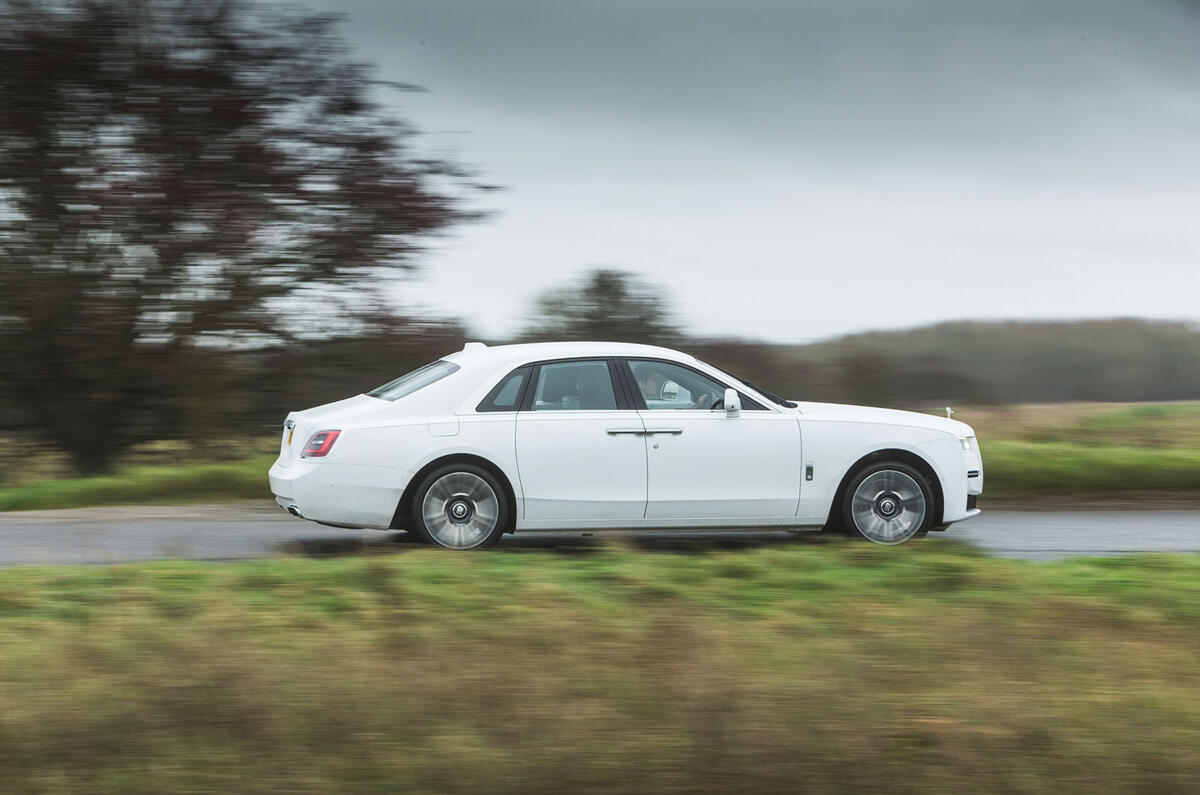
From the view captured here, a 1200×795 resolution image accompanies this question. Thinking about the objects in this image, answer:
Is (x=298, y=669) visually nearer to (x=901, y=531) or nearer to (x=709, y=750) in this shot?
(x=709, y=750)

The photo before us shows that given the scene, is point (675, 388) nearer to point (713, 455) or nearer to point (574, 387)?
point (713, 455)

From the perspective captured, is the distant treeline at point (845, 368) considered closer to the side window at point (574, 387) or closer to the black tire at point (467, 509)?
the side window at point (574, 387)

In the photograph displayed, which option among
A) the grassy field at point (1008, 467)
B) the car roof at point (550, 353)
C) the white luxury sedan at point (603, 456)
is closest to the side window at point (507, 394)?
the white luxury sedan at point (603, 456)

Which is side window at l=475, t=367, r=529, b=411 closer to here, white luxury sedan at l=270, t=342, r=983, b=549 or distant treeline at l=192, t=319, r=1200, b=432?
white luxury sedan at l=270, t=342, r=983, b=549

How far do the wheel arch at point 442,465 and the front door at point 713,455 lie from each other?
96 cm

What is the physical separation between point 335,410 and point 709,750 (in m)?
5.32

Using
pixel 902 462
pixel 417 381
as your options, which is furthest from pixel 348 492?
pixel 902 462

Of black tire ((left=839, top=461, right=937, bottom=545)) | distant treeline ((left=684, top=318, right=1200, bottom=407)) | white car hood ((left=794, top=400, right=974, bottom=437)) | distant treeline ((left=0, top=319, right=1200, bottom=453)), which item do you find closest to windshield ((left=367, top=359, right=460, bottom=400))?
white car hood ((left=794, top=400, right=974, bottom=437))

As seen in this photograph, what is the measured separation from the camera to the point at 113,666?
17.9 ft

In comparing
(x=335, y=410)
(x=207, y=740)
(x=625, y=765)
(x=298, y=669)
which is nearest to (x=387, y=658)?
(x=298, y=669)

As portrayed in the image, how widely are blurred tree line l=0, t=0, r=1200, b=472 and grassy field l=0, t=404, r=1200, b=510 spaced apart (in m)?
0.40

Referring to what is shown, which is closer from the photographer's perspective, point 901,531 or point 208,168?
point 901,531

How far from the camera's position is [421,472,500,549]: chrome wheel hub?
8898 millimetres

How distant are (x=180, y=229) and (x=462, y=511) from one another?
739 centimetres
